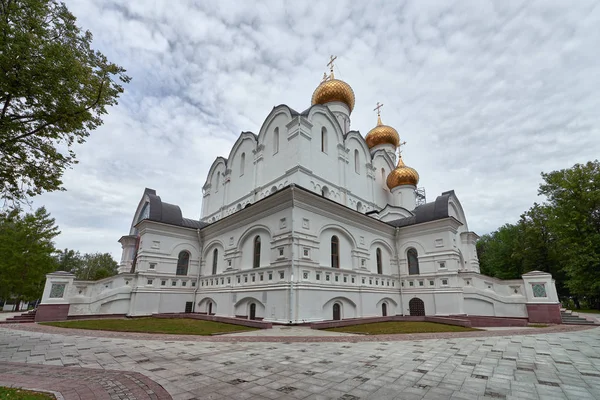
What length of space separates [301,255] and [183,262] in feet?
35.9

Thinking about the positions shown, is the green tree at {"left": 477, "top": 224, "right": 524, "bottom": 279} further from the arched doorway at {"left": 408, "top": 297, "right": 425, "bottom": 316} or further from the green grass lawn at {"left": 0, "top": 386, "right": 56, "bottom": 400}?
the green grass lawn at {"left": 0, "top": 386, "right": 56, "bottom": 400}

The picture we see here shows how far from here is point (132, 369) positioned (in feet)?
18.1

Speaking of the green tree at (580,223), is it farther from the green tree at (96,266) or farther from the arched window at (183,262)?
the green tree at (96,266)

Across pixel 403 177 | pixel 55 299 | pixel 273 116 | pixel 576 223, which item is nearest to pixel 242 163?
pixel 273 116

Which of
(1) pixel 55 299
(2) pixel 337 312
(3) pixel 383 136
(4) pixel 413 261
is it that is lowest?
(2) pixel 337 312

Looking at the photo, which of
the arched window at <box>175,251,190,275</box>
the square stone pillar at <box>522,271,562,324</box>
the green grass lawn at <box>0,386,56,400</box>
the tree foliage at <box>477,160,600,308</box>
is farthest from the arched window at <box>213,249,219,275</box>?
the tree foliage at <box>477,160,600,308</box>

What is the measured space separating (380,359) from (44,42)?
1141 centimetres

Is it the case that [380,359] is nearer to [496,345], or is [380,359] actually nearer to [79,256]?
[496,345]

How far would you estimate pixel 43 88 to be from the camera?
7.57 metres

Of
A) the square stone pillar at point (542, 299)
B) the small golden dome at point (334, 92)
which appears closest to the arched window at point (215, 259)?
the small golden dome at point (334, 92)

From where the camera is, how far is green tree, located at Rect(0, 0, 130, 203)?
7.09 m

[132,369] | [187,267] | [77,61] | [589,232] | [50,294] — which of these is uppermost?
[77,61]

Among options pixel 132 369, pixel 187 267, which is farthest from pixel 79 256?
pixel 132 369

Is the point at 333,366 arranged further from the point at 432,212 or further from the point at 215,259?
the point at 432,212
